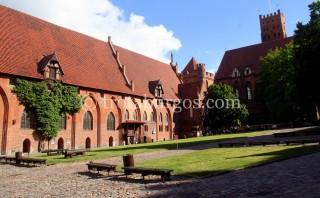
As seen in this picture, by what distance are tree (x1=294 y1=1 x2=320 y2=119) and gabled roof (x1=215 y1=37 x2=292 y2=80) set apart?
3798 centimetres

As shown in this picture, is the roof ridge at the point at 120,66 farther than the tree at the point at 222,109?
No

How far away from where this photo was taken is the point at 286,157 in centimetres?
1611

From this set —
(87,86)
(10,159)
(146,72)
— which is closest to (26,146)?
(10,159)

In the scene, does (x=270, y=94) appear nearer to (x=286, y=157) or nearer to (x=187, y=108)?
(x=187, y=108)

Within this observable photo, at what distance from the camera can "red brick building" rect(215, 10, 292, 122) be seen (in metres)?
71.2

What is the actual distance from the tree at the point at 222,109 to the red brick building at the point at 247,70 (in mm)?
12614

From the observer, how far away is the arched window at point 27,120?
112ft

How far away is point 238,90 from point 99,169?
62.3 meters

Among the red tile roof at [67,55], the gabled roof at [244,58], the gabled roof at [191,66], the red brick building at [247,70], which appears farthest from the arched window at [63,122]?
the gabled roof at [244,58]

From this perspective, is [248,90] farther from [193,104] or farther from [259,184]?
[259,184]

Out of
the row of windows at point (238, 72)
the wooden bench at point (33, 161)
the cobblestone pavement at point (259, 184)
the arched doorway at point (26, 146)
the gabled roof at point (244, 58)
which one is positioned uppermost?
the gabled roof at point (244, 58)

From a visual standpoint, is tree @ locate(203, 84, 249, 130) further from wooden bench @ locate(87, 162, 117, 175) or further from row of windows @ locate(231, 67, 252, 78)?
wooden bench @ locate(87, 162, 117, 175)

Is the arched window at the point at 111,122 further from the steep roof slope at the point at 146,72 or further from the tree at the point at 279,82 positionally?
the tree at the point at 279,82

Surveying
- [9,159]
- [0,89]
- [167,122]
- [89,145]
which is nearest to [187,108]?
[167,122]
